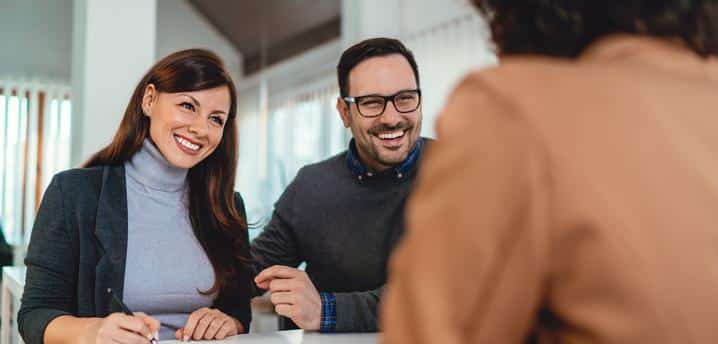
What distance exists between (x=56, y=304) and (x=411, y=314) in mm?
1312

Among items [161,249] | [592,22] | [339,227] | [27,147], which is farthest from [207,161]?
[27,147]

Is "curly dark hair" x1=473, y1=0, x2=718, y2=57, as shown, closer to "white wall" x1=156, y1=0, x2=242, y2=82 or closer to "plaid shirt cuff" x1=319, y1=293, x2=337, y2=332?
"plaid shirt cuff" x1=319, y1=293, x2=337, y2=332

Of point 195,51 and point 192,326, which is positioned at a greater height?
point 195,51

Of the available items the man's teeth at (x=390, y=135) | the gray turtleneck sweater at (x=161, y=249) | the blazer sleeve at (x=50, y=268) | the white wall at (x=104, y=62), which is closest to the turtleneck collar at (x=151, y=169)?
the gray turtleneck sweater at (x=161, y=249)

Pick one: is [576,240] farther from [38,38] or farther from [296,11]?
[38,38]

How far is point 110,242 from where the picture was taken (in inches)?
65.1

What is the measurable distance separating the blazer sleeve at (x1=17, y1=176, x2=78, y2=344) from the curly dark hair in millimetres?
1284

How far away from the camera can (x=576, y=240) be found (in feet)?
1.56

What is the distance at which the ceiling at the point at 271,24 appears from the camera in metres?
6.73

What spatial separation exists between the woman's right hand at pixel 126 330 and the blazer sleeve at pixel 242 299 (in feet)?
1.55

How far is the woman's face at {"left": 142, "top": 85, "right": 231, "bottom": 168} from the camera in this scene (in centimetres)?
177

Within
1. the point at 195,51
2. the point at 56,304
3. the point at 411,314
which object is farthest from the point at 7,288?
the point at 411,314

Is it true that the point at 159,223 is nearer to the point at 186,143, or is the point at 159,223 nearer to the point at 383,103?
the point at 186,143

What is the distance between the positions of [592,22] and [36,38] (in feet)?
25.0
